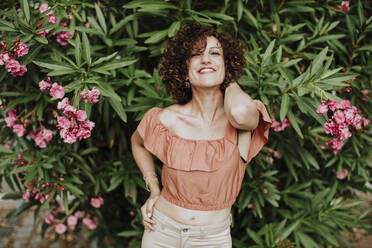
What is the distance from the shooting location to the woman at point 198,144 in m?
1.38

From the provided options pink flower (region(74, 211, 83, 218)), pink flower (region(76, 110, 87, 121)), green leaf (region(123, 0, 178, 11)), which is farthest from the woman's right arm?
pink flower (region(74, 211, 83, 218))

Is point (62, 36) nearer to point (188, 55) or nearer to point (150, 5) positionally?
point (150, 5)

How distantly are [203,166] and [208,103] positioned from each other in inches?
12.2

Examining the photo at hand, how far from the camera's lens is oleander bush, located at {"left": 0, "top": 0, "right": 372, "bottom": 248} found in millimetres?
1755

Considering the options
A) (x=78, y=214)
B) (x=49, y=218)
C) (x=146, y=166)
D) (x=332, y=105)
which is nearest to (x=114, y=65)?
(x=146, y=166)

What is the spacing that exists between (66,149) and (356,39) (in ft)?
7.40

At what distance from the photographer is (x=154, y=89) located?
2.04 meters

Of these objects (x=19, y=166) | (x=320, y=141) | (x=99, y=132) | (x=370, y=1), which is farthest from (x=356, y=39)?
(x=19, y=166)

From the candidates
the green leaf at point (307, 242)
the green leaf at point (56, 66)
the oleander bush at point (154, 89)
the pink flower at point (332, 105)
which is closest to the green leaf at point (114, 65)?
the oleander bush at point (154, 89)

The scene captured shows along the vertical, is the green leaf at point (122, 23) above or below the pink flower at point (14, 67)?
above

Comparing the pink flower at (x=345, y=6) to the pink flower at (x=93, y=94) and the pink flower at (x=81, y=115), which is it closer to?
the pink flower at (x=93, y=94)

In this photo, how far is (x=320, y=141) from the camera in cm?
→ 226

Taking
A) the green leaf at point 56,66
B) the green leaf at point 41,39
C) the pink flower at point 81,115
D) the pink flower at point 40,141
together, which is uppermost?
the green leaf at point 41,39

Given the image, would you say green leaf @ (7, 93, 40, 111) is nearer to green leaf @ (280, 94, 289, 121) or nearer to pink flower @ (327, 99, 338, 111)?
green leaf @ (280, 94, 289, 121)
